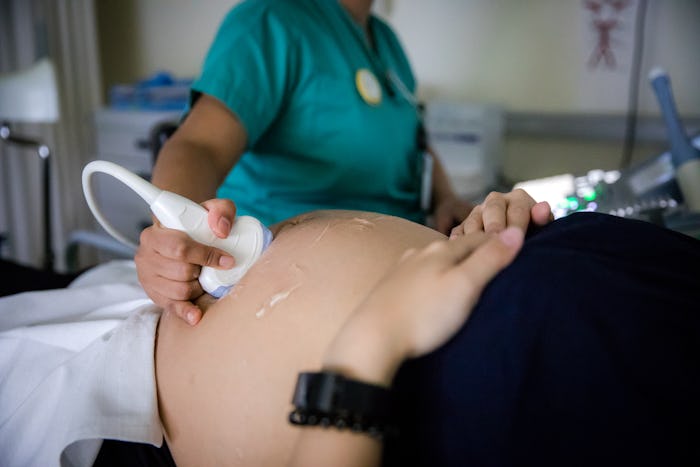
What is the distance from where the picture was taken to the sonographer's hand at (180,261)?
22.6 inches

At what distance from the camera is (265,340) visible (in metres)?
0.55

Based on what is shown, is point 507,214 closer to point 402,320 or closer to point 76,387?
point 402,320

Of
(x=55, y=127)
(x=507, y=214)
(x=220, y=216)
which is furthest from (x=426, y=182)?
(x=55, y=127)

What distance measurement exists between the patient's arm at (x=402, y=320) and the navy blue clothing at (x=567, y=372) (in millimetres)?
19

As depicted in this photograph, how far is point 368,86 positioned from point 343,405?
2.79 ft

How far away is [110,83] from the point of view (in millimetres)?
3119

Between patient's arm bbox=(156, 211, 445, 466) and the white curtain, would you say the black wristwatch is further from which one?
the white curtain

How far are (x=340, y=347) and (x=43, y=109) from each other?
182 cm

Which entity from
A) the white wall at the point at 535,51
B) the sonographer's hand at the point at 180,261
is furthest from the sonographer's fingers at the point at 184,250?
the white wall at the point at 535,51

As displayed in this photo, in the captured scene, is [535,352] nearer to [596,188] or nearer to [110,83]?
[596,188]

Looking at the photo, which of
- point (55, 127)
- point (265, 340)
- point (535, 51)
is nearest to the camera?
point (265, 340)

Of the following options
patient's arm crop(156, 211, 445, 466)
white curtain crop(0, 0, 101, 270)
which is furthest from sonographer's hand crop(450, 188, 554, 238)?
white curtain crop(0, 0, 101, 270)

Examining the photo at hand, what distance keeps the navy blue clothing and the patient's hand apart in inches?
0.7

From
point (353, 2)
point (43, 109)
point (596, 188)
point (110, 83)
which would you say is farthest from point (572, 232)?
point (110, 83)
